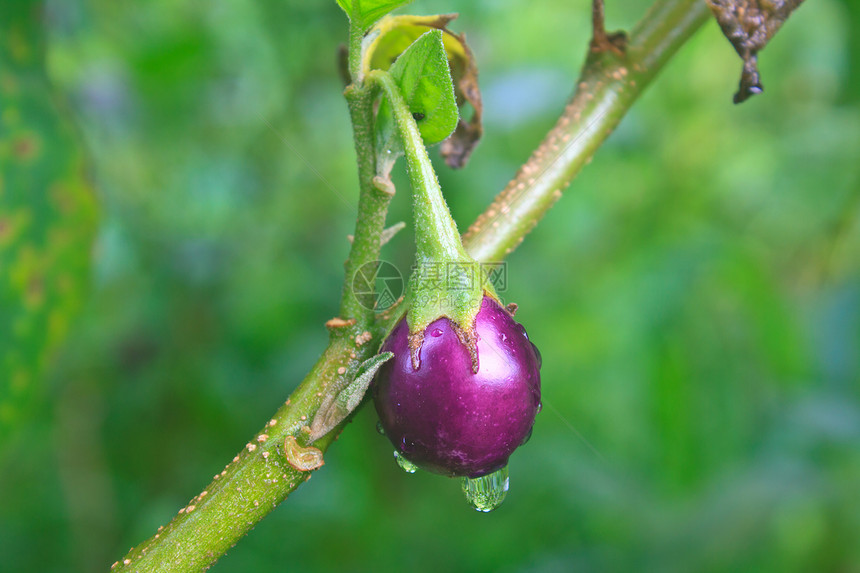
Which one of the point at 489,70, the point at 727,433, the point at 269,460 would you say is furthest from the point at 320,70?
the point at 269,460

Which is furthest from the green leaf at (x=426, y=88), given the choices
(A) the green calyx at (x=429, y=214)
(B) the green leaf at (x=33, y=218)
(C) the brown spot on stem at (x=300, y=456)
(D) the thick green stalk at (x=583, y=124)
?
(B) the green leaf at (x=33, y=218)

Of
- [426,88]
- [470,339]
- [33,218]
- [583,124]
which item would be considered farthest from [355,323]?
[33,218]

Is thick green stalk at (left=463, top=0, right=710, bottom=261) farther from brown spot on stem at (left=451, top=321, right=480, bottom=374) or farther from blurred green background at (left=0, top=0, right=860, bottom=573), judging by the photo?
blurred green background at (left=0, top=0, right=860, bottom=573)

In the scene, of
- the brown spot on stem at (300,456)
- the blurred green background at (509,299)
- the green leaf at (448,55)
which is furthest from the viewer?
the blurred green background at (509,299)

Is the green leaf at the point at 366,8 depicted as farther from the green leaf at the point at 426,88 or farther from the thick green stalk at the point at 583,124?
the thick green stalk at the point at 583,124

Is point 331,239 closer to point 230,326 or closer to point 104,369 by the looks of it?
point 230,326

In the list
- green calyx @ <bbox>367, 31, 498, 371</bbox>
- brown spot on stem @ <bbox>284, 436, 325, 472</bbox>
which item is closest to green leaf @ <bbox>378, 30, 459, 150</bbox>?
green calyx @ <bbox>367, 31, 498, 371</bbox>
